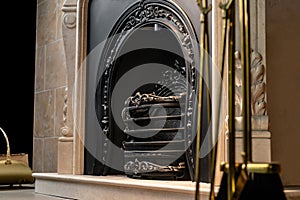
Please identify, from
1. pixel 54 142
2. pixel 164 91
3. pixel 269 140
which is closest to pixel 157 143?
pixel 164 91

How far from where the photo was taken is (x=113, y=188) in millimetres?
2699

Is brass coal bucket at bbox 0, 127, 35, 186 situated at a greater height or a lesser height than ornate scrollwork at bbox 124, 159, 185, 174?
lesser

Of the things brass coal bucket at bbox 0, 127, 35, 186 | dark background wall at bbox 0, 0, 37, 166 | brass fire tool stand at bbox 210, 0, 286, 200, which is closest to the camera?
brass fire tool stand at bbox 210, 0, 286, 200

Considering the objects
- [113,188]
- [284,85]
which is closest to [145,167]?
[113,188]

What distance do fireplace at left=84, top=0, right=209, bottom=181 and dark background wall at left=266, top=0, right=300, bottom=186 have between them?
1.03ft

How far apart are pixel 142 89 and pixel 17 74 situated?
247 cm

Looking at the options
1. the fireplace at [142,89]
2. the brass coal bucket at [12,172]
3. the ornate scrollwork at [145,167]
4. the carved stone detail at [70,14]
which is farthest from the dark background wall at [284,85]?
the brass coal bucket at [12,172]

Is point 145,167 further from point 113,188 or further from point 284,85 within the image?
point 284,85

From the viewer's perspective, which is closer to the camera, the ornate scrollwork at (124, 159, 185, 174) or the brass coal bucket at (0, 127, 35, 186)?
the ornate scrollwork at (124, 159, 185, 174)

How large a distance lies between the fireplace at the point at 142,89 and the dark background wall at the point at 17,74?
1.92 meters

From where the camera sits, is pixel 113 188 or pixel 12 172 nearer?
pixel 113 188

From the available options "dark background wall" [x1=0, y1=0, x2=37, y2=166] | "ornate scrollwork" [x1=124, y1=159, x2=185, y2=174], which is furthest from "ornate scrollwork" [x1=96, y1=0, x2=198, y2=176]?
"dark background wall" [x1=0, y1=0, x2=37, y2=166]

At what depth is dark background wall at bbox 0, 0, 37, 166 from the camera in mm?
5133

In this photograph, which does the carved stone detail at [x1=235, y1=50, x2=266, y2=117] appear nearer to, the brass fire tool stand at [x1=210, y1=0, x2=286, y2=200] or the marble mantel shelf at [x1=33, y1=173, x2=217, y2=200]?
the marble mantel shelf at [x1=33, y1=173, x2=217, y2=200]
